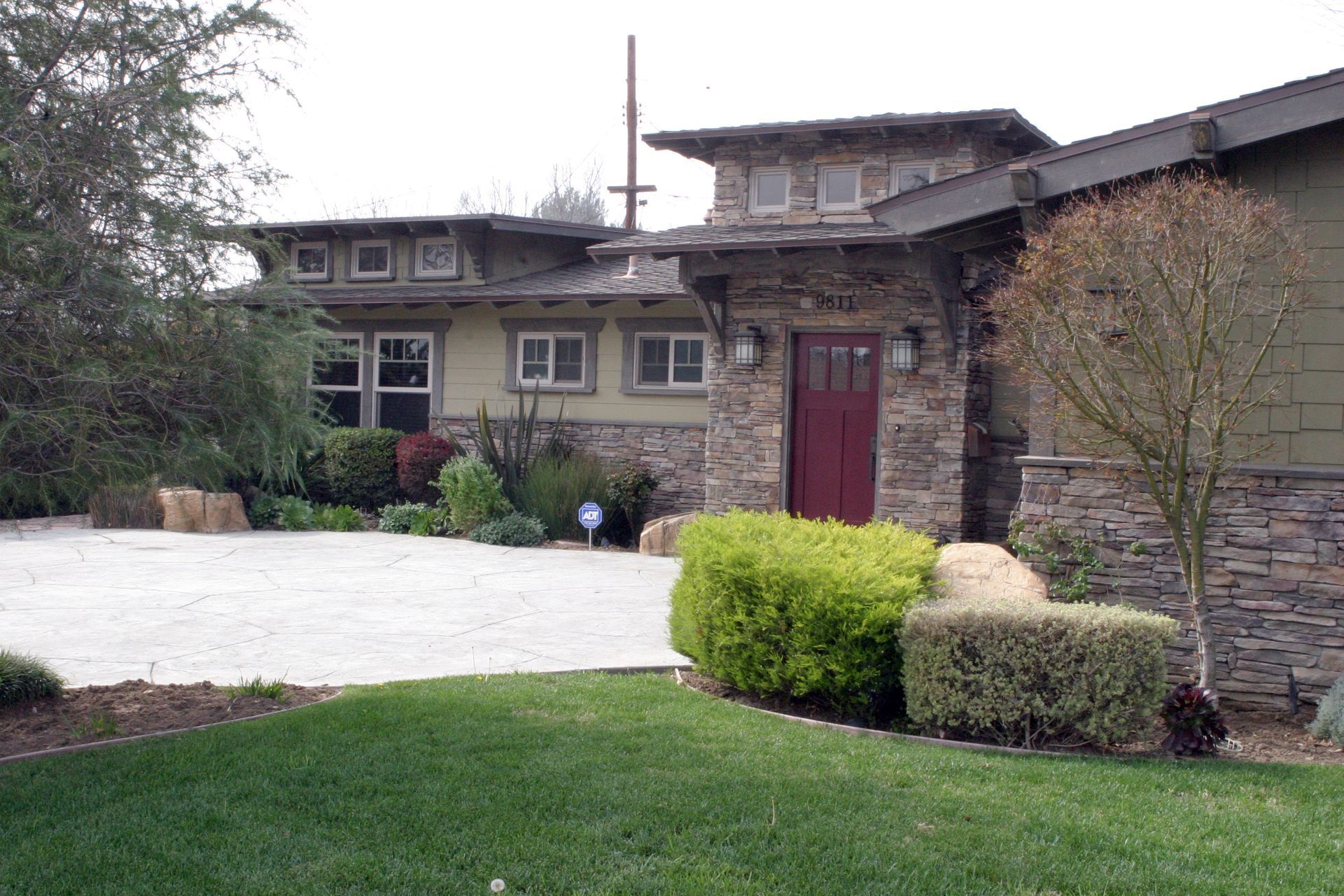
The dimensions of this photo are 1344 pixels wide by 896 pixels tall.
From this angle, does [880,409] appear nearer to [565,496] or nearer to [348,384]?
[565,496]

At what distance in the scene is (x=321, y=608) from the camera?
8.74 metres

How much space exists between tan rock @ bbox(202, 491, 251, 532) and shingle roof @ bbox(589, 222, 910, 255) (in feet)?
18.4

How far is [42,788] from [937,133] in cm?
1057

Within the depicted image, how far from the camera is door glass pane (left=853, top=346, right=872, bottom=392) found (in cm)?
1216

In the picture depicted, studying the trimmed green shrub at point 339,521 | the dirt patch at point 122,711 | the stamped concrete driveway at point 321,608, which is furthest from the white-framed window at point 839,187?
the dirt patch at point 122,711

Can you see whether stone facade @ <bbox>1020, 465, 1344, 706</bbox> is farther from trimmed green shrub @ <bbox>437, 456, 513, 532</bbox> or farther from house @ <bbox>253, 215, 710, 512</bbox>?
trimmed green shrub @ <bbox>437, 456, 513, 532</bbox>

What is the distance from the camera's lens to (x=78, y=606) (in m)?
8.64

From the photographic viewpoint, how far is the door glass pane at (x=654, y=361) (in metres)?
14.7

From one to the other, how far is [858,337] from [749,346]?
1.18 m

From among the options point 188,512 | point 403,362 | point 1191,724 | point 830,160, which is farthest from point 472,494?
point 1191,724

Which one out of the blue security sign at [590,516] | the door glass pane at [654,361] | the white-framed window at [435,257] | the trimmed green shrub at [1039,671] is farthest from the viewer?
the white-framed window at [435,257]

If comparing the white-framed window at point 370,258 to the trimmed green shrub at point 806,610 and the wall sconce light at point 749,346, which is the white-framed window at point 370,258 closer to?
the wall sconce light at point 749,346

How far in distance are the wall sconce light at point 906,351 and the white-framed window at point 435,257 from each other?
24.5 feet

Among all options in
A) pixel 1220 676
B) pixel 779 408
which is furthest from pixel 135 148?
pixel 779 408
